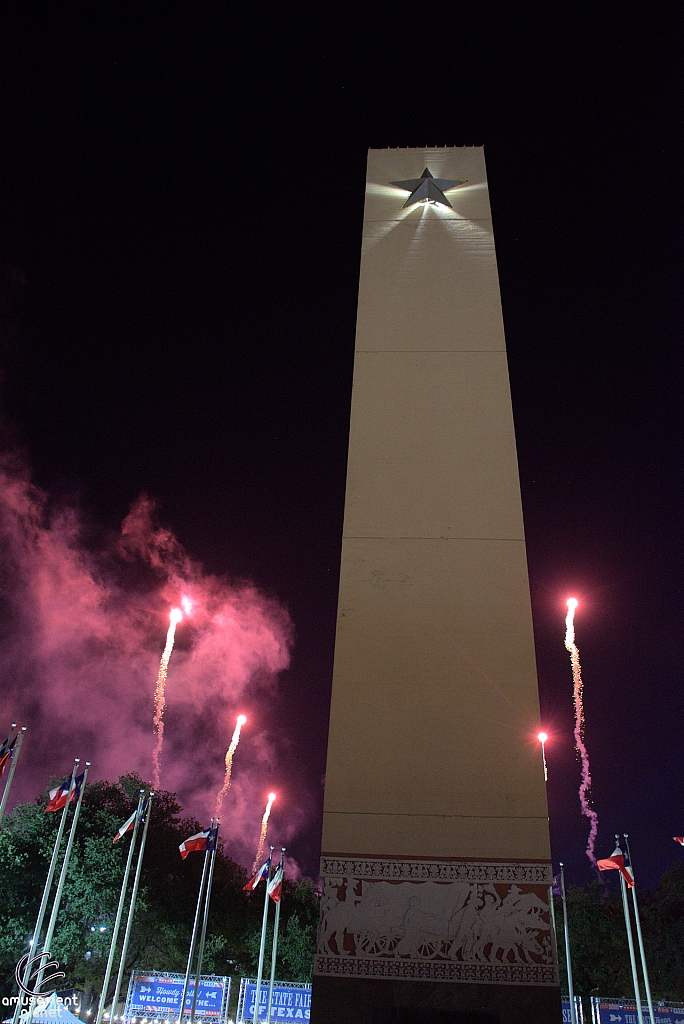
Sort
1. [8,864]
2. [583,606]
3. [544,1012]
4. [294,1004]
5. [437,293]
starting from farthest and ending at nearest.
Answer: [583,606] < [294,1004] < [8,864] < [437,293] < [544,1012]

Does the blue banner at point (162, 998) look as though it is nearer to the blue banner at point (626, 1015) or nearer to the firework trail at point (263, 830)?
the blue banner at point (626, 1015)

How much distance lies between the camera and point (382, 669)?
6.02m

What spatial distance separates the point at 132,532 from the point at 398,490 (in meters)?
34.6

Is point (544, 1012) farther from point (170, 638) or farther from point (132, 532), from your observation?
point (170, 638)

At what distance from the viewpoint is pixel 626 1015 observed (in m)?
24.1

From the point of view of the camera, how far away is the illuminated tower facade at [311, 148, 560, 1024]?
504 cm

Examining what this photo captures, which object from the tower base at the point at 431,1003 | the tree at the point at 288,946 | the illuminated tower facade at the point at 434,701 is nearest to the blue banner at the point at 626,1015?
the tree at the point at 288,946

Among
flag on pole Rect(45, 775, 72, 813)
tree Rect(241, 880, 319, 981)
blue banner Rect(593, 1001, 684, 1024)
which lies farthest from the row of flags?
blue banner Rect(593, 1001, 684, 1024)

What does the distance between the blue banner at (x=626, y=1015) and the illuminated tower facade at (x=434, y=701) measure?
24.7 metres

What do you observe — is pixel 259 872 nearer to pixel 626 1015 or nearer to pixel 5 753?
pixel 5 753

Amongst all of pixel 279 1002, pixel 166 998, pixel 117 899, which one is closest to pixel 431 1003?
pixel 117 899

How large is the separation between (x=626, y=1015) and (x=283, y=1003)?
37.8ft

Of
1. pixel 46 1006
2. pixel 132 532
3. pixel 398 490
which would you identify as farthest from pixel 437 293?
pixel 132 532

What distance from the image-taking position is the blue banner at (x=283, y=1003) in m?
24.2
